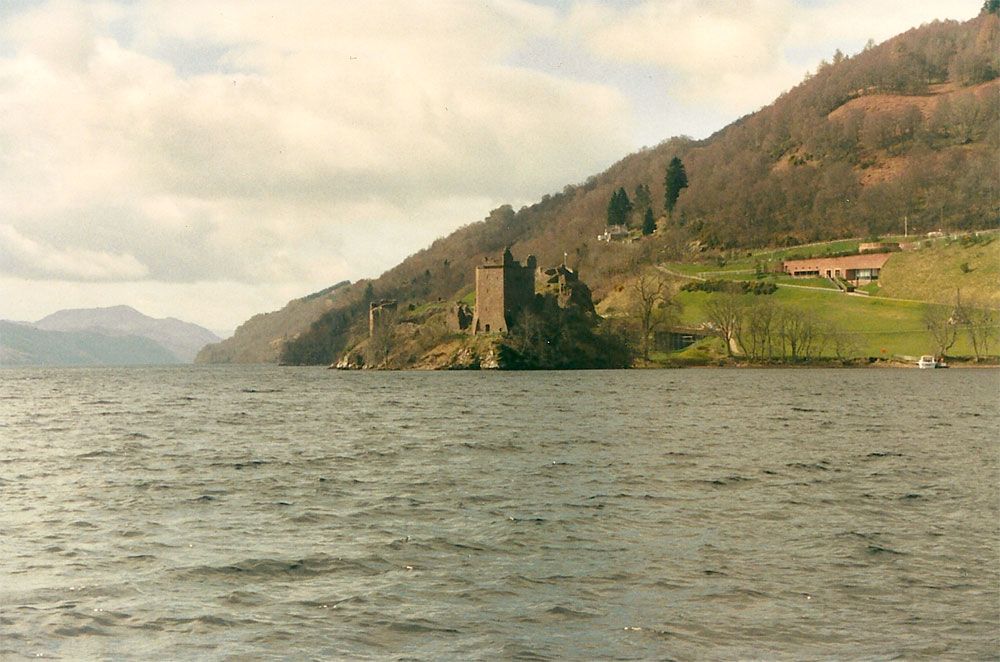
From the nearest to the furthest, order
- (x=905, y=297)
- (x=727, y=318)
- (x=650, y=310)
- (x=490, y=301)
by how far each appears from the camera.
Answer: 1. (x=727, y=318)
2. (x=905, y=297)
3. (x=650, y=310)
4. (x=490, y=301)

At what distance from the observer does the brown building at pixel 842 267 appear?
570 ft

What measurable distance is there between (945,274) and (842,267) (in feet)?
83.4

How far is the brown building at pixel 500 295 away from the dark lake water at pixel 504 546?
4649 inches

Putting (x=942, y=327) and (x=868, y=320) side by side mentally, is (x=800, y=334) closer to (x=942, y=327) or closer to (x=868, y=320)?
(x=868, y=320)

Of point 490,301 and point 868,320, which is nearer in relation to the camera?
point 868,320

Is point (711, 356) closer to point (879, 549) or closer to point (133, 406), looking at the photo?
point (133, 406)

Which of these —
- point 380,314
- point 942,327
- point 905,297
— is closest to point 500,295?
point 380,314

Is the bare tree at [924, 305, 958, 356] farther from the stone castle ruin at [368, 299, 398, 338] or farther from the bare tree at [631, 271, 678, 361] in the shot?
the stone castle ruin at [368, 299, 398, 338]

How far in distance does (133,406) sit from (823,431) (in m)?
49.6

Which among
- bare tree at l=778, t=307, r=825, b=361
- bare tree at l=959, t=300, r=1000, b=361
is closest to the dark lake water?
bare tree at l=959, t=300, r=1000, b=361

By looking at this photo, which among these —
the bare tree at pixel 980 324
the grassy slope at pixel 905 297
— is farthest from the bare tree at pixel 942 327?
the grassy slope at pixel 905 297

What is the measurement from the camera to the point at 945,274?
15350cm

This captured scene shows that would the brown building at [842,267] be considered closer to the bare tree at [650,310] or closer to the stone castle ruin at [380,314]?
the bare tree at [650,310]

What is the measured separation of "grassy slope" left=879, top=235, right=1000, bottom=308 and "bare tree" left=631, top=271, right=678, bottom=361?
1359 inches
